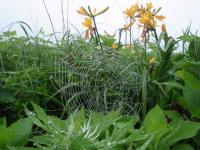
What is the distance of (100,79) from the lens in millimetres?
2400

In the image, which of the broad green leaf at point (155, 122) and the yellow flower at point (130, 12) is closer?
the broad green leaf at point (155, 122)

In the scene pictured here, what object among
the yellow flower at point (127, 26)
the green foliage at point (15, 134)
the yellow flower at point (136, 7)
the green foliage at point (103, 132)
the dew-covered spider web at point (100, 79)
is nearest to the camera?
the green foliage at point (103, 132)

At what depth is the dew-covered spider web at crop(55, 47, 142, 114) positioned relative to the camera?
2297 mm

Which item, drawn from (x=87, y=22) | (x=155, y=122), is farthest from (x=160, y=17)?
(x=155, y=122)

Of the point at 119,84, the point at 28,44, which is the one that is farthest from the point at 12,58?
the point at 119,84

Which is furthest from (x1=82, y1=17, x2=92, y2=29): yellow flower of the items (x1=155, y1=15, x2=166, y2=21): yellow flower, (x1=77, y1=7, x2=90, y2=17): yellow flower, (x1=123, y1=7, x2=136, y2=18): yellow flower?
(x1=155, y1=15, x2=166, y2=21): yellow flower

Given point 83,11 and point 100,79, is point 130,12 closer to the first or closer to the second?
point 83,11

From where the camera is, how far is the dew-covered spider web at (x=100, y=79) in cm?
230

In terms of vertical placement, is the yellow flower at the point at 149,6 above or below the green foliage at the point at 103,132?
above

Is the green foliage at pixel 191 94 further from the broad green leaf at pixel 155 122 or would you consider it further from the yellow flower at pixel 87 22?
the yellow flower at pixel 87 22

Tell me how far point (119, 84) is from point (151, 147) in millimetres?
993

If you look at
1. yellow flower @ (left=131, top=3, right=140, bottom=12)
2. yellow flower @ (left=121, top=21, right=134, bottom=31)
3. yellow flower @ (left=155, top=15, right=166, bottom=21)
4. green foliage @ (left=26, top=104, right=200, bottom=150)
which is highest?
yellow flower @ (left=131, top=3, right=140, bottom=12)

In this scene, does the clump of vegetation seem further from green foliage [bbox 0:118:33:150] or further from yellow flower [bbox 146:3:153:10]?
green foliage [bbox 0:118:33:150]

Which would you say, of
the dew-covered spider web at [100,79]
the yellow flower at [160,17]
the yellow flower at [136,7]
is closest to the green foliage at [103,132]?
the dew-covered spider web at [100,79]
